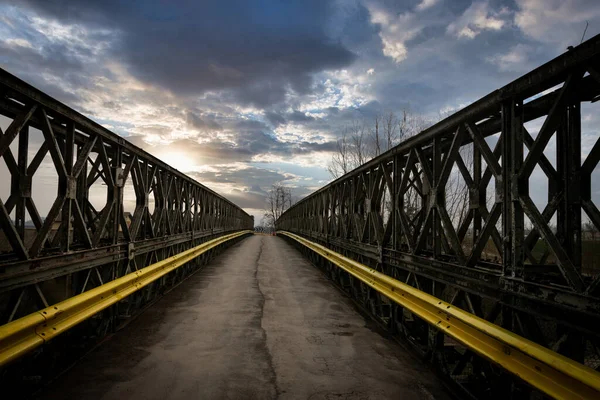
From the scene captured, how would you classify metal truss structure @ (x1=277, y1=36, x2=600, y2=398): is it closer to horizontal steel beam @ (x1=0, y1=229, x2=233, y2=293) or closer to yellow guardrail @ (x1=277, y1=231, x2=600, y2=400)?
yellow guardrail @ (x1=277, y1=231, x2=600, y2=400)

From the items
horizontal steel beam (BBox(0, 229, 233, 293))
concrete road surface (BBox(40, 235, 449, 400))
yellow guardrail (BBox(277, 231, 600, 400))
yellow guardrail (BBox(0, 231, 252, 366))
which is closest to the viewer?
yellow guardrail (BBox(277, 231, 600, 400))

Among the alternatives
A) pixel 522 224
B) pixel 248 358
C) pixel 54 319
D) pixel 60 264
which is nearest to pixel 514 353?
pixel 522 224

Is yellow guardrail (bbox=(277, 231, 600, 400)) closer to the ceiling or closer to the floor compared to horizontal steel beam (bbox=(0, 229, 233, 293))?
closer to the floor

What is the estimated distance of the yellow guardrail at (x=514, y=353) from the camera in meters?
2.92

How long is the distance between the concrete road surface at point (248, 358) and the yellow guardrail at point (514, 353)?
789mm

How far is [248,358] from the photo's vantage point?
18.2 ft

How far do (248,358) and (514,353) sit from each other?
3348 millimetres

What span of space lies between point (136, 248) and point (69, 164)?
126 inches

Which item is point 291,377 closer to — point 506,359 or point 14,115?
point 506,359

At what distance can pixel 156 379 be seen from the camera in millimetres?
4801

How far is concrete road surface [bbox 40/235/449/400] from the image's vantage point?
14.9 ft

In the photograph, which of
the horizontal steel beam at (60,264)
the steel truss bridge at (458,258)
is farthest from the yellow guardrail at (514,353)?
the horizontal steel beam at (60,264)

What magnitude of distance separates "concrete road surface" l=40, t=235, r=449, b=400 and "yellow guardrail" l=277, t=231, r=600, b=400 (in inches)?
31.0

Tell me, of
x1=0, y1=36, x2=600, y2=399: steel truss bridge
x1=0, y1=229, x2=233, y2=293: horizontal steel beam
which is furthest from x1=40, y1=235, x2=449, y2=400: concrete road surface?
x1=0, y1=229, x2=233, y2=293: horizontal steel beam
